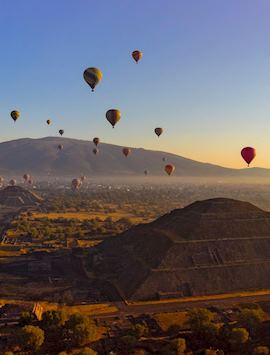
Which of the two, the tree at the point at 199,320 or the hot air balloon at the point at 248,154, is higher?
the hot air balloon at the point at 248,154

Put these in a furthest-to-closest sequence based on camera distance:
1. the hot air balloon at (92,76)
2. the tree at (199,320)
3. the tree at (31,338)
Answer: the hot air balloon at (92,76) < the tree at (199,320) < the tree at (31,338)

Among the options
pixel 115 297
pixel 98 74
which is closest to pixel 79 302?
pixel 115 297

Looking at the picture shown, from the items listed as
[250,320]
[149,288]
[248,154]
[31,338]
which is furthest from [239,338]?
[248,154]

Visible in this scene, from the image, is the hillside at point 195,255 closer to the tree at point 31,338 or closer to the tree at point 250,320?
the tree at point 250,320

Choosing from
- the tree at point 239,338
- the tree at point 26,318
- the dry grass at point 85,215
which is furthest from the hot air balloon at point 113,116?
the dry grass at point 85,215

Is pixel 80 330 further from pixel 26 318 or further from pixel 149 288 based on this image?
pixel 149 288

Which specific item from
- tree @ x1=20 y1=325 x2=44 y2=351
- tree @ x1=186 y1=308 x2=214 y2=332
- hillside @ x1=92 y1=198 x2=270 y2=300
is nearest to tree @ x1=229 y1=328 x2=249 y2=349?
tree @ x1=186 y1=308 x2=214 y2=332
